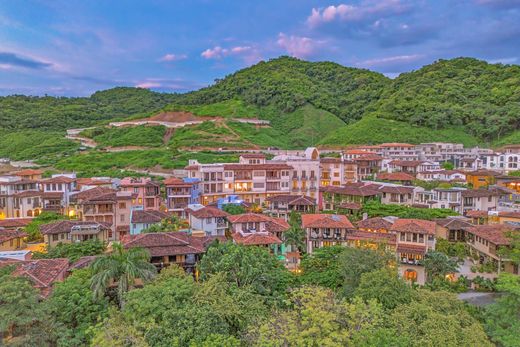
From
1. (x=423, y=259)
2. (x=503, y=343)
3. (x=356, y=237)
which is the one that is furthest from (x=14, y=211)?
(x=503, y=343)

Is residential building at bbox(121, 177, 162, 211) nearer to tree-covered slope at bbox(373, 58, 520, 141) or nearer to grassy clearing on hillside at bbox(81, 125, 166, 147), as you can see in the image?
grassy clearing on hillside at bbox(81, 125, 166, 147)

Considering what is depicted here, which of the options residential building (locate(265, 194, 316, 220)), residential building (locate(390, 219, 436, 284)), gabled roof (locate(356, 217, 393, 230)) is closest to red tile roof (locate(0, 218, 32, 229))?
residential building (locate(265, 194, 316, 220))

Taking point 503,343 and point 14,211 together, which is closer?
point 503,343

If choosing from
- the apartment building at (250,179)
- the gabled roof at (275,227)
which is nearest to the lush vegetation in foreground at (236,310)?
the gabled roof at (275,227)

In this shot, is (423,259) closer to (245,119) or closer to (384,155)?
(384,155)

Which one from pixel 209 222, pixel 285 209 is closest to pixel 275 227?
pixel 209 222

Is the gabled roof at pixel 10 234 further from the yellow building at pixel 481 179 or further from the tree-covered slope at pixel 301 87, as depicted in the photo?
the tree-covered slope at pixel 301 87

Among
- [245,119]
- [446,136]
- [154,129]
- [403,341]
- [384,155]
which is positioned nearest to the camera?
[403,341]

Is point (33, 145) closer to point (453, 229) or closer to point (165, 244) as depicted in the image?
point (165, 244)
